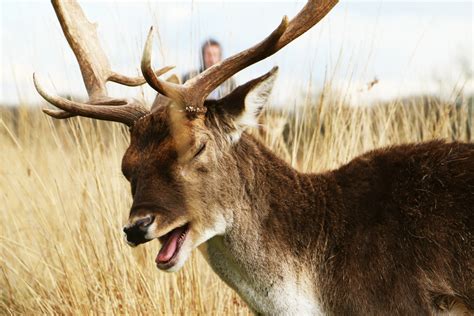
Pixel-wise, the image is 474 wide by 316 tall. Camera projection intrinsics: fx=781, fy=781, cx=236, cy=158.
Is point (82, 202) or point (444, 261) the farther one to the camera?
point (82, 202)

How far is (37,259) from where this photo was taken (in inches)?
258

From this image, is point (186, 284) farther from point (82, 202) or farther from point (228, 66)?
point (228, 66)

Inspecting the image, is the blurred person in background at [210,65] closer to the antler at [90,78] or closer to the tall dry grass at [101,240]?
the tall dry grass at [101,240]

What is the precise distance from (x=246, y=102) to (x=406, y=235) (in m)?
1.07

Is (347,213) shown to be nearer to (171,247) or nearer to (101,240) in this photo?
(171,247)

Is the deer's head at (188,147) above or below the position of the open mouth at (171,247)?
above

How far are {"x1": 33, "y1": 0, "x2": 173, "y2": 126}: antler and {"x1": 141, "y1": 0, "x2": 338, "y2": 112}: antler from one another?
0.33m

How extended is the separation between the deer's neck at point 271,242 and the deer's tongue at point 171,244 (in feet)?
0.93

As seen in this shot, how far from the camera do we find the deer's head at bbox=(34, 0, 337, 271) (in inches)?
150

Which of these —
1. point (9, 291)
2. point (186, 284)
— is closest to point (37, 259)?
point (9, 291)

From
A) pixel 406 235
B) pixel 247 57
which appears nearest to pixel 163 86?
pixel 247 57

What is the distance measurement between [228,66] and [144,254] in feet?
7.11

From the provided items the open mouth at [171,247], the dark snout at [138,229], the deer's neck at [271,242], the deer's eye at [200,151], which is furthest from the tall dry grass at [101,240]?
the dark snout at [138,229]

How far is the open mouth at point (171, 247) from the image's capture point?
12.5ft
